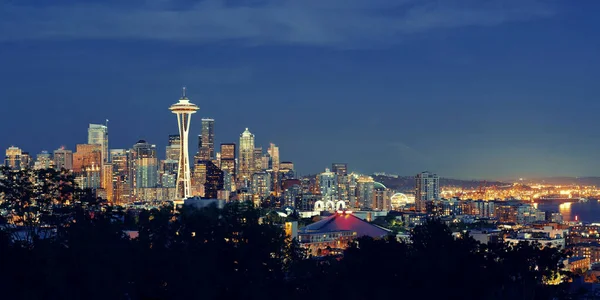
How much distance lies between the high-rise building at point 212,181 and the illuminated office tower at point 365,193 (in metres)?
23.0

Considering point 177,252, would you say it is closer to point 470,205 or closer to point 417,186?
point 470,205

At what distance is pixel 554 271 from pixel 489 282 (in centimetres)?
282

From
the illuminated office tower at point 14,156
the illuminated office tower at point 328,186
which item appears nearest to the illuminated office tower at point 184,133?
the illuminated office tower at point 14,156

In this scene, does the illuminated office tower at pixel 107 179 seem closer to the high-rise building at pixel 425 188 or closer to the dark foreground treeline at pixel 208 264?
the high-rise building at pixel 425 188

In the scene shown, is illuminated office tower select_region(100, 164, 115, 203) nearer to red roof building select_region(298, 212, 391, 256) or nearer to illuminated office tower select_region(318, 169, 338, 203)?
illuminated office tower select_region(318, 169, 338, 203)

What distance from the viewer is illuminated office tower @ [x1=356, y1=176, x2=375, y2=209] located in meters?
152

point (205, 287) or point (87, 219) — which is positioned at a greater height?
point (87, 219)

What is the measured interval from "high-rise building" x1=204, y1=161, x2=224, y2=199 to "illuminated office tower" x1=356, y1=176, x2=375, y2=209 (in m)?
23.0

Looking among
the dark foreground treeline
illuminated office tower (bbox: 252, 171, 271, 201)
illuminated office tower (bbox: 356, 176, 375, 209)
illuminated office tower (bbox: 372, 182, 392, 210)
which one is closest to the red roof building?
the dark foreground treeline

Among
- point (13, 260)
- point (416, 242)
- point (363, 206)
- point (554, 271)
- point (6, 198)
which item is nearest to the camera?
point (13, 260)

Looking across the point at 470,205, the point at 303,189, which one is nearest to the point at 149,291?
the point at 470,205

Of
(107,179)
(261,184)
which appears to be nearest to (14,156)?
(107,179)

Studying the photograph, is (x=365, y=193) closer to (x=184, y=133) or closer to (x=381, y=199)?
(x=381, y=199)

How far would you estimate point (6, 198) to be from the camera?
79.7 ft
